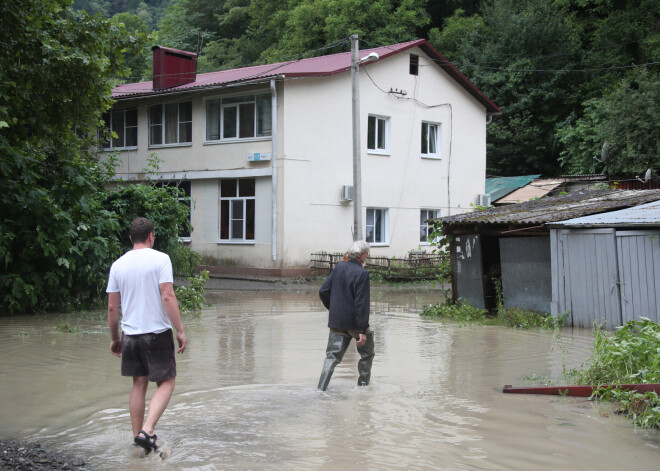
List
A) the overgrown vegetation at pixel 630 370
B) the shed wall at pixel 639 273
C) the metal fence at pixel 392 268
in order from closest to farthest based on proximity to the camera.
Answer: the overgrown vegetation at pixel 630 370, the shed wall at pixel 639 273, the metal fence at pixel 392 268

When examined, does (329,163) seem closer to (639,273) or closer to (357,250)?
(639,273)

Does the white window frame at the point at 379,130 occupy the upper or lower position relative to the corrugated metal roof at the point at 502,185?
upper

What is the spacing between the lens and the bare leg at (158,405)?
18.6 feet

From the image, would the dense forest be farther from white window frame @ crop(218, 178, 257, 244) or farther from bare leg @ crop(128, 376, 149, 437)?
bare leg @ crop(128, 376, 149, 437)

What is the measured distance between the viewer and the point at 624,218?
13.1m

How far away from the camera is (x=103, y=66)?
43.9ft

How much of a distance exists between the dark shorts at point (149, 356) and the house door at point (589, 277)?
9312mm

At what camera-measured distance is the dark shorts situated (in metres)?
5.86

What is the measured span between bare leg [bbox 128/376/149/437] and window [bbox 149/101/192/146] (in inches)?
910

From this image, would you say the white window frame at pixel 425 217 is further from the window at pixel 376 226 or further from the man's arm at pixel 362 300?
the man's arm at pixel 362 300

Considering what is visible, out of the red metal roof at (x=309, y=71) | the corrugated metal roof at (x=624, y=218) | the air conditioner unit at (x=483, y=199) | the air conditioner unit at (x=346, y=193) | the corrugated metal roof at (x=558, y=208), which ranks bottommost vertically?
the corrugated metal roof at (x=624, y=218)

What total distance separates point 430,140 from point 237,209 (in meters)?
8.94

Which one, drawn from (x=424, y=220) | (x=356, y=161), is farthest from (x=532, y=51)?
(x=356, y=161)

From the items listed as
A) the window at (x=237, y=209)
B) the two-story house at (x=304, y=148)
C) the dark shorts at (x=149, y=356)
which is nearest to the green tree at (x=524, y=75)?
the two-story house at (x=304, y=148)
